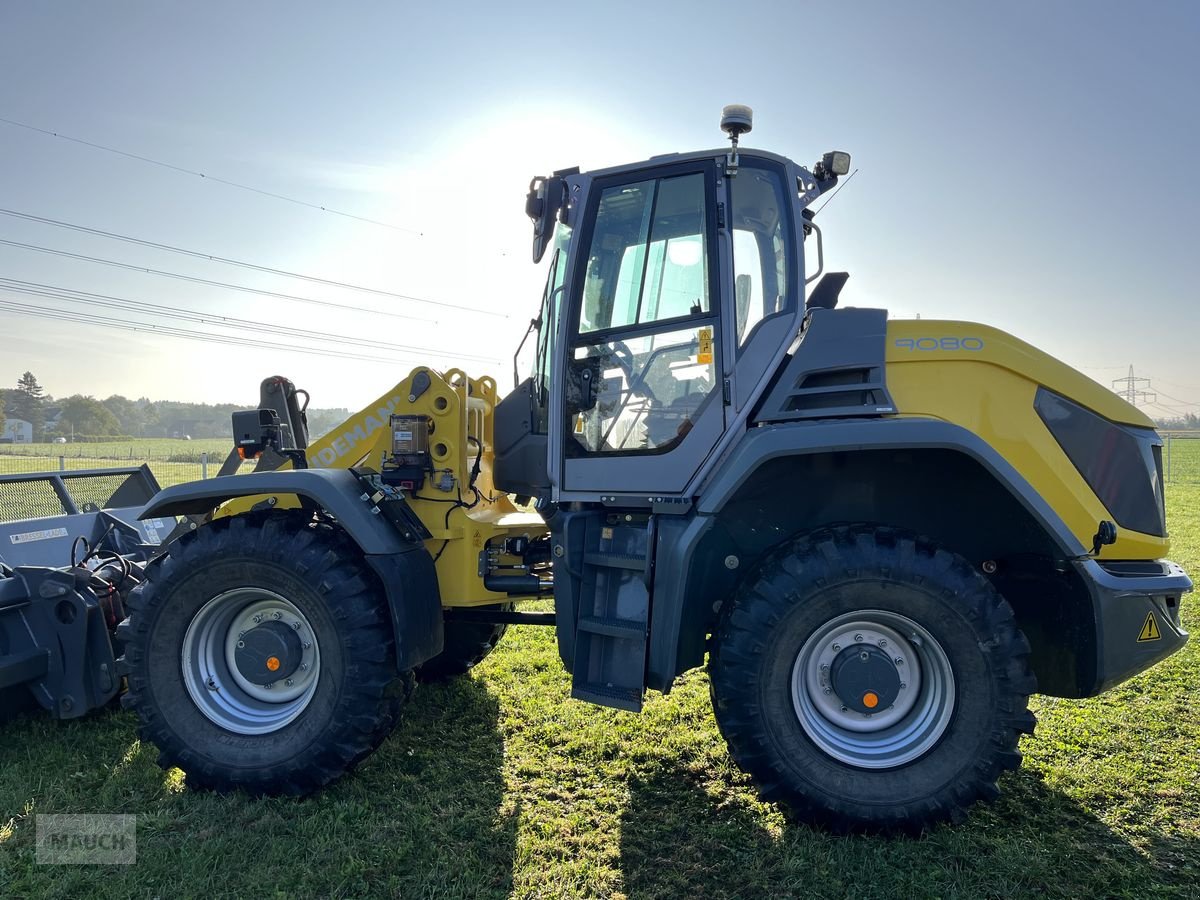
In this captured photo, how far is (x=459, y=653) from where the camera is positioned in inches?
198

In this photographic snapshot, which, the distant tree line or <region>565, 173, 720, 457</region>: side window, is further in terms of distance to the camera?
the distant tree line

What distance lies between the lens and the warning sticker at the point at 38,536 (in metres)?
4.57

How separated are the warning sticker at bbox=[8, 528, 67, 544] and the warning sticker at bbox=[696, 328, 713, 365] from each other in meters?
4.27

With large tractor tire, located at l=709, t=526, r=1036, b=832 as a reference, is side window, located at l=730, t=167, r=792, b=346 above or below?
above

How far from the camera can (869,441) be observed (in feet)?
10.5

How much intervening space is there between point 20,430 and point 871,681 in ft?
271

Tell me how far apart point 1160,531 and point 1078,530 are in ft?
1.63

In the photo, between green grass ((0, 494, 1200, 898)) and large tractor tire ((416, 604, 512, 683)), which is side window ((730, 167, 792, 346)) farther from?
large tractor tire ((416, 604, 512, 683))

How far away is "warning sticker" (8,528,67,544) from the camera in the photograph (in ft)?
15.0

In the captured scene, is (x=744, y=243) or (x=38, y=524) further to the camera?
(x=38, y=524)

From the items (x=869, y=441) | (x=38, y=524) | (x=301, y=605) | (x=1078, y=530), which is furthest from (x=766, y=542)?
(x=38, y=524)

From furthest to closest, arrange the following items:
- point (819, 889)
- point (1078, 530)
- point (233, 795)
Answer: point (233, 795) < point (1078, 530) < point (819, 889)

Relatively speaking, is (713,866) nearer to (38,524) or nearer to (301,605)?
(301,605)

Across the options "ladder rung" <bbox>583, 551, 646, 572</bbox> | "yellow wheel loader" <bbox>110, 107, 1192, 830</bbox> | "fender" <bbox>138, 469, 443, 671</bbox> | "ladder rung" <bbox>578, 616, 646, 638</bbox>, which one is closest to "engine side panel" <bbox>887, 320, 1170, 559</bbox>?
"yellow wheel loader" <bbox>110, 107, 1192, 830</bbox>
